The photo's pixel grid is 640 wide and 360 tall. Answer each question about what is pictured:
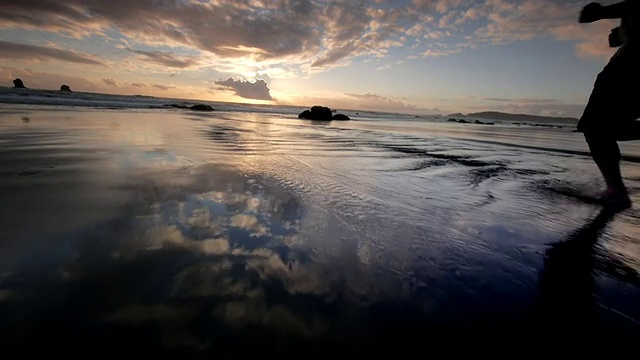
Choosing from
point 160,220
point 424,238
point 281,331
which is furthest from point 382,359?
point 160,220

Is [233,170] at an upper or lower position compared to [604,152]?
lower

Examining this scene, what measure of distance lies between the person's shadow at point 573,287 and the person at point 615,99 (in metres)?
1.63

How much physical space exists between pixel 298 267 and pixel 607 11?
3891mm

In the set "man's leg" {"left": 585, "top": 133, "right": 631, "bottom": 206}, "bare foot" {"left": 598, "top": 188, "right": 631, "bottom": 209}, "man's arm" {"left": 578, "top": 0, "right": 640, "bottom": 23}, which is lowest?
"bare foot" {"left": 598, "top": 188, "right": 631, "bottom": 209}

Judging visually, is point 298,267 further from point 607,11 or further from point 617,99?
point 607,11

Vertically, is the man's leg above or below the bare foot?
above

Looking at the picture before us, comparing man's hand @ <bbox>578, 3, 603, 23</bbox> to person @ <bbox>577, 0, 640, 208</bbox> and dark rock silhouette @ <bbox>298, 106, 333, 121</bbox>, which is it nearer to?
person @ <bbox>577, 0, 640, 208</bbox>

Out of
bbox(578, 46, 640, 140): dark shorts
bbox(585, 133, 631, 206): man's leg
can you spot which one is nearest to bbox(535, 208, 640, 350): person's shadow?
bbox(585, 133, 631, 206): man's leg

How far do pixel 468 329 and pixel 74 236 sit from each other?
2090 mm

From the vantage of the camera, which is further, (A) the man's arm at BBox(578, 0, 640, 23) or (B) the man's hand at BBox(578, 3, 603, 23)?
(B) the man's hand at BBox(578, 3, 603, 23)

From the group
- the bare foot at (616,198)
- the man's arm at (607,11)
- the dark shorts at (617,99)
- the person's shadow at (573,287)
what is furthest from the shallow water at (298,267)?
the man's arm at (607,11)

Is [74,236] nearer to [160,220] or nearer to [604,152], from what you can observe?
[160,220]

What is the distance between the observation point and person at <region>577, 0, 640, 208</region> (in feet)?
9.35

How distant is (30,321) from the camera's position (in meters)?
1.02
